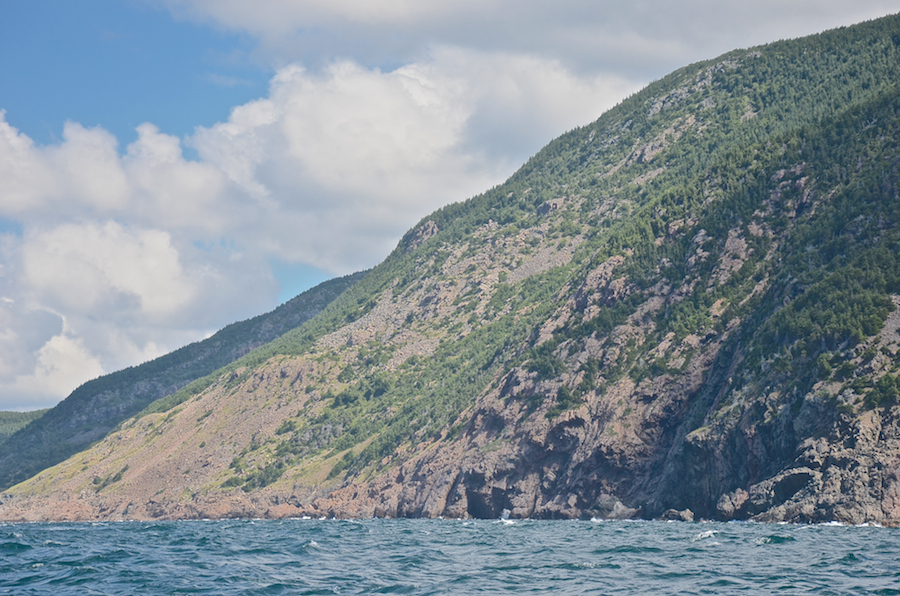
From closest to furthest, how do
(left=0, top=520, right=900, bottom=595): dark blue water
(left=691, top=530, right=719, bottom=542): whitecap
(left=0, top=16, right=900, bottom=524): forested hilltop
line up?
(left=0, top=520, right=900, bottom=595): dark blue water < (left=691, top=530, right=719, bottom=542): whitecap < (left=0, top=16, right=900, bottom=524): forested hilltop

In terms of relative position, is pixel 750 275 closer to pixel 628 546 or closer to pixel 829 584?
pixel 628 546

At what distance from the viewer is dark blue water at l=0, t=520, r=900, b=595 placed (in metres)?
44.9

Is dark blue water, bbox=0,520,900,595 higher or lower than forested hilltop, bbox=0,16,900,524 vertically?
lower

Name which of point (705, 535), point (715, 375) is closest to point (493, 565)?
point (705, 535)

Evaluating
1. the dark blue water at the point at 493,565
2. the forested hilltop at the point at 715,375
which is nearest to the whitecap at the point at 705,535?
the dark blue water at the point at 493,565

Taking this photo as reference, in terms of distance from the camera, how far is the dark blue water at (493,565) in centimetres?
4488

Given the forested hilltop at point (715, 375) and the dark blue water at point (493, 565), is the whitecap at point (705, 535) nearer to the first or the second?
the dark blue water at point (493, 565)

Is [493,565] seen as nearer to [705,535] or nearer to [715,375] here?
[705,535]

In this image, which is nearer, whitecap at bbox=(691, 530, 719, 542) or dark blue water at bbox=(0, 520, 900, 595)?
dark blue water at bbox=(0, 520, 900, 595)

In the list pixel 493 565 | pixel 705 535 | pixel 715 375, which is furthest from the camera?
pixel 715 375

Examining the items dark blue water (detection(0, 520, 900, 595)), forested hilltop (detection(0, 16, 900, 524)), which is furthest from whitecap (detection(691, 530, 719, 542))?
forested hilltop (detection(0, 16, 900, 524))

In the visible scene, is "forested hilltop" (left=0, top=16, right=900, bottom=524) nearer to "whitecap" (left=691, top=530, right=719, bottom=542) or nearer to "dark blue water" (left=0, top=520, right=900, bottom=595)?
"whitecap" (left=691, top=530, right=719, bottom=542)

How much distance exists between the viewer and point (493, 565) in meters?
55.4

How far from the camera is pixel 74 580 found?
49.2 metres
